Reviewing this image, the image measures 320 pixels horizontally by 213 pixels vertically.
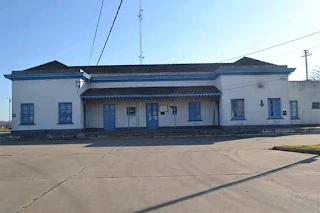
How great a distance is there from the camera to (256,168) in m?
9.91

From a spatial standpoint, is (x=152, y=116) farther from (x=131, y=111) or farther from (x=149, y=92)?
(x=149, y=92)

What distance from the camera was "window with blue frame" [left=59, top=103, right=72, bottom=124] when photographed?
88.0 feet

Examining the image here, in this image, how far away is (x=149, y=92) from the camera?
27922 millimetres

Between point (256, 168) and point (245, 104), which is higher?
point (245, 104)

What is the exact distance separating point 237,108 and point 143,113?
27.9 ft

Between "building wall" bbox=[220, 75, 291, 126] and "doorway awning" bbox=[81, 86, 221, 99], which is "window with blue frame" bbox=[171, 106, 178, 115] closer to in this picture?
"doorway awning" bbox=[81, 86, 221, 99]

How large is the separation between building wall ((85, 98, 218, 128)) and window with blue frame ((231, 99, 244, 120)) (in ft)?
8.14

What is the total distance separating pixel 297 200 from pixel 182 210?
2.34 meters

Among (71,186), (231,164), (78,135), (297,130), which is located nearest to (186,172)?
(231,164)

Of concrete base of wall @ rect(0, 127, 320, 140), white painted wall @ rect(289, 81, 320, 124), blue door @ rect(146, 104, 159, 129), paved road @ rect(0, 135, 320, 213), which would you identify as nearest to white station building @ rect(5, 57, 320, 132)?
blue door @ rect(146, 104, 159, 129)

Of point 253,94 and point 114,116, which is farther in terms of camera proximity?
point 114,116

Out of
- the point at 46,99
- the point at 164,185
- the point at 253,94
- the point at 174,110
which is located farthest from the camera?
the point at 174,110

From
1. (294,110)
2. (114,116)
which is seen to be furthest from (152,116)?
(294,110)

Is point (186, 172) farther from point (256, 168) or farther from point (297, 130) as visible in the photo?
point (297, 130)
